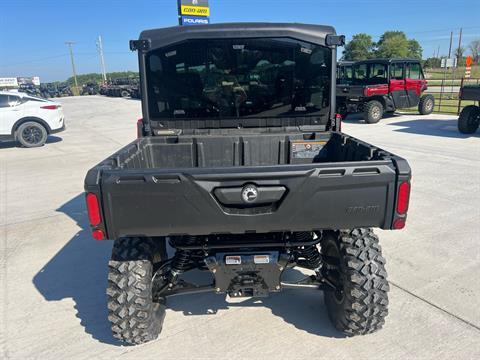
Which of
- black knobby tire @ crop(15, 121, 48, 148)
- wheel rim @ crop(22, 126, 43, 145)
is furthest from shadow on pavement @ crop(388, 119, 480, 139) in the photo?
wheel rim @ crop(22, 126, 43, 145)

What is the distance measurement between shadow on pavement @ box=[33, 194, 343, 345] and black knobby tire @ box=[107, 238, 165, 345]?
1.18ft

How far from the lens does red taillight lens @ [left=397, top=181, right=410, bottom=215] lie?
2.21 meters

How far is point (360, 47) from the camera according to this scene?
274ft

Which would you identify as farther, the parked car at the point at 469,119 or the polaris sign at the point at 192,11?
the polaris sign at the point at 192,11

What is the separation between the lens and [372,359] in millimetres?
2604

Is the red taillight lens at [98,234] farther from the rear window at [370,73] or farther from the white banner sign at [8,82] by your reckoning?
the white banner sign at [8,82]

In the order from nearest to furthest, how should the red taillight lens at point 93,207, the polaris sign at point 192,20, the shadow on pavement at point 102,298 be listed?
the red taillight lens at point 93,207
the shadow on pavement at point 102,298
the polaris sign at point 192,20

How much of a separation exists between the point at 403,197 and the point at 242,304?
5.87ft

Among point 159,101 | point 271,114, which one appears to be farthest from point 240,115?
point 159,101

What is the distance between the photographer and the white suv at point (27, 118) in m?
11.1

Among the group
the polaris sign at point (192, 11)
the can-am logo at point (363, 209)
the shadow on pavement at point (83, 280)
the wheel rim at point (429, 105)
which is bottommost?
the shadow on pavement at point (83, 280)

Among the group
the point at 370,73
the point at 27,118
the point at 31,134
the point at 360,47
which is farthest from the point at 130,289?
the point at 360,47

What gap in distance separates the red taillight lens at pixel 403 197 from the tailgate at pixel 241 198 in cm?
4

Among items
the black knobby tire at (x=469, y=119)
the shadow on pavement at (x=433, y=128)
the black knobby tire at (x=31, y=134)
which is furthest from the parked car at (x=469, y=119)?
the black knobby tire at (x=31, y=134)
